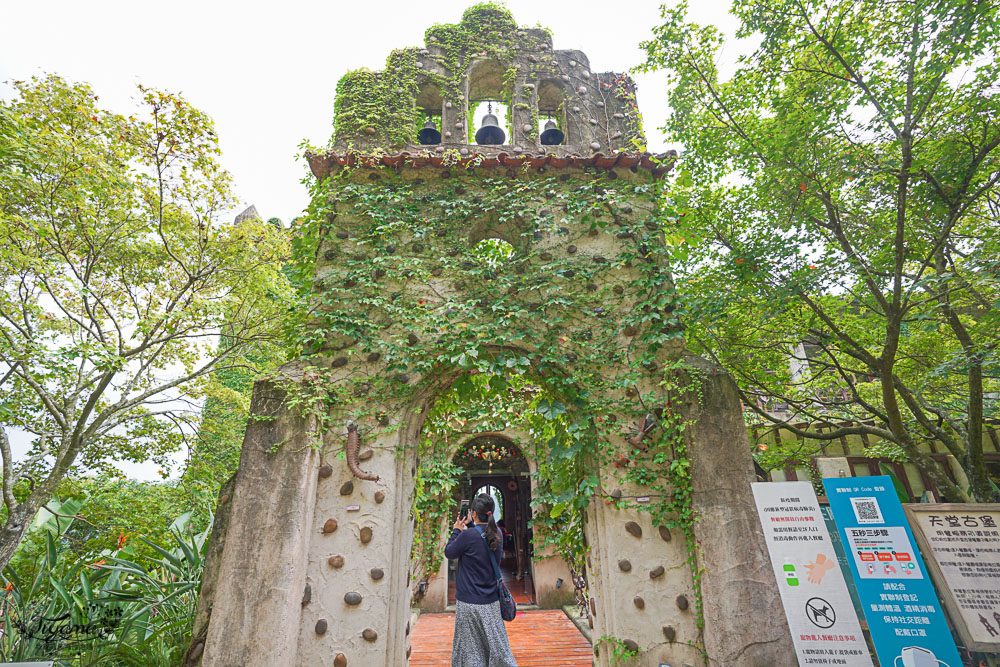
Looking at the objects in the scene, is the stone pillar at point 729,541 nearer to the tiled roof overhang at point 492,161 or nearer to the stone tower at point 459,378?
the stone tower at point 459,378

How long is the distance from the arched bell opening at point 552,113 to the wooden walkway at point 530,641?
652cm

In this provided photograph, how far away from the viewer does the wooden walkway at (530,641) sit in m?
5.72

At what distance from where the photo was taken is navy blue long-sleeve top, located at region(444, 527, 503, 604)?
14.0 ft

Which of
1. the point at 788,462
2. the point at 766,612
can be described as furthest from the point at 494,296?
the point at 788,462

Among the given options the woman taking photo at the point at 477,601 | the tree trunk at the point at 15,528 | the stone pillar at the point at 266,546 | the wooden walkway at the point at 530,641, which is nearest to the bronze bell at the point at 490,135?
the stone pillar at the point at 266,546

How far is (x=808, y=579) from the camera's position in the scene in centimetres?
323

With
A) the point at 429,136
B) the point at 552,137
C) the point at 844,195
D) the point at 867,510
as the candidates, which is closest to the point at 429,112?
the point at 429,136

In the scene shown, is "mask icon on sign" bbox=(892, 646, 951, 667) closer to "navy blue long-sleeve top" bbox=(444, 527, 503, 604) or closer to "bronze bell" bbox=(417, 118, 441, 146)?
"navy blue long-sleeve top" bbox=(444, 527, 503, 604)

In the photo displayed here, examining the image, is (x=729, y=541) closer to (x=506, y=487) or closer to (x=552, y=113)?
(x=552, y=113)

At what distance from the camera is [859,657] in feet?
9.86

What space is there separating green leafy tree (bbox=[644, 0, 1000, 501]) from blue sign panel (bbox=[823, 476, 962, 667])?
1.40 metres

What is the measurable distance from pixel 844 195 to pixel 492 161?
365cm

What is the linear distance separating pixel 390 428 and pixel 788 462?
5.10 meters

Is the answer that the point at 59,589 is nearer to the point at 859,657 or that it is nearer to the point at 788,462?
the point at 859,657
